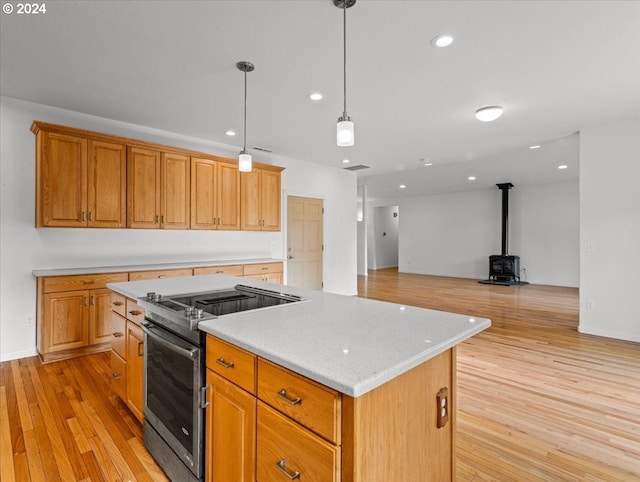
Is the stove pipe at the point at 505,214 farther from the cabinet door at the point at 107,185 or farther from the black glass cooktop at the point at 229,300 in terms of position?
the cabinet door at the point at 107,185

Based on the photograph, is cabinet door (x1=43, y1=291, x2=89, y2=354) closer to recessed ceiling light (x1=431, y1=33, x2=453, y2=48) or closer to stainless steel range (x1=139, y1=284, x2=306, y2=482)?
stainless steel range (x1=139, y1=284, x2=306, y2=482)

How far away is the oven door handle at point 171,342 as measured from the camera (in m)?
1.55

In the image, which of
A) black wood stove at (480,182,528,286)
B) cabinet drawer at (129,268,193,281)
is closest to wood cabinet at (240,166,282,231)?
cabinet drawer at (129,268,193,281)

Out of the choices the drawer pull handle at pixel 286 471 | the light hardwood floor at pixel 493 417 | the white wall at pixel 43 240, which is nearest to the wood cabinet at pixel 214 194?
the white wall at pixel 43 240

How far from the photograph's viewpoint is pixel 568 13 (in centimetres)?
210

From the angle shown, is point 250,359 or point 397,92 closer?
point 250,359

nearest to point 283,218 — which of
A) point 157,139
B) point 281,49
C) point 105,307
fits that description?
point 157,139

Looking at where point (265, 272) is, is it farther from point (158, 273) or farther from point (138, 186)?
point (138, 186)

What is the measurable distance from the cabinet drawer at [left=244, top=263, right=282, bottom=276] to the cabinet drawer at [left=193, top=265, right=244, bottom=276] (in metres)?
0.11

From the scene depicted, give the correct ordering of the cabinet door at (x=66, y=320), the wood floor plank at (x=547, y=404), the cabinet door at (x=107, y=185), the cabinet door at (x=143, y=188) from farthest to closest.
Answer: the cabinet door at (x=143, y=188), the cabinet door at (x=107, y=185), the cabinet door at (x=66, y=320), the wood floor plank at (x=547, y=404)

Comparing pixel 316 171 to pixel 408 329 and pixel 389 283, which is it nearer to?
pixel 389 283

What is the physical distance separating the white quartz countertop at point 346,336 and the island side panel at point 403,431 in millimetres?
88

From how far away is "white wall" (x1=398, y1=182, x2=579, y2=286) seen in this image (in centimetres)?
859

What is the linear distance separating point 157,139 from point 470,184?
789 cm
